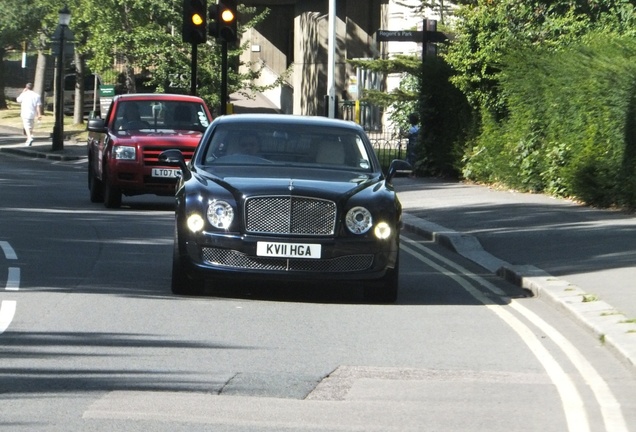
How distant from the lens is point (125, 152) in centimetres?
2292

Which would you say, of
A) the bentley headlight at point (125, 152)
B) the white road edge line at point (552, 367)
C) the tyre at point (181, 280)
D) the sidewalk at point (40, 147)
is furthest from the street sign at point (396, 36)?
the tyre at point (181, 280)

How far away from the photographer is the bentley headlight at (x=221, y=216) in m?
12.6

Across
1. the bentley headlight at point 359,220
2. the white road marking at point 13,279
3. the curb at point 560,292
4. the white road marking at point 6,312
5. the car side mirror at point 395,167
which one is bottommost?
the white road marking at point 6,312

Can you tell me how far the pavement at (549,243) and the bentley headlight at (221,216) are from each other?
2951mm

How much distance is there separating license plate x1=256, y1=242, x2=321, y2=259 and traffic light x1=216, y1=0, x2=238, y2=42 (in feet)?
51.8

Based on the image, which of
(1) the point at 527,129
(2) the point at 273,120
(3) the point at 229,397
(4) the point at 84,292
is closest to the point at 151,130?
(1) the point at 527,129

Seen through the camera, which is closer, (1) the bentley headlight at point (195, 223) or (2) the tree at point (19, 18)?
(1) the bentley headlight at point (195, 223)

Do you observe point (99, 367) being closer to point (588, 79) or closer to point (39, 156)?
point (588, 79)

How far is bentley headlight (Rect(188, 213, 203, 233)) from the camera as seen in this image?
41.5ft

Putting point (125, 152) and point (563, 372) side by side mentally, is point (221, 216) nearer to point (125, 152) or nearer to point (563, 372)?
point (563, 372)

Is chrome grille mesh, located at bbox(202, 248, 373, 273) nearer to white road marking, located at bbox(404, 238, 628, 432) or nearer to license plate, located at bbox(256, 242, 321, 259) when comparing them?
license plate, located at bbox(256, 242, 321, 259)

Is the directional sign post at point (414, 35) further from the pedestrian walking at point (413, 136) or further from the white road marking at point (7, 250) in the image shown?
the white road marking at point (7, 250)

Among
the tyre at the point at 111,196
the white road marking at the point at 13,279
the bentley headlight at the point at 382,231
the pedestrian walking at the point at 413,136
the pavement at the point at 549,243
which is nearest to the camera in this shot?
the pavement at the point at 549,243

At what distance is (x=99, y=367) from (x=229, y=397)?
1.15 meters
